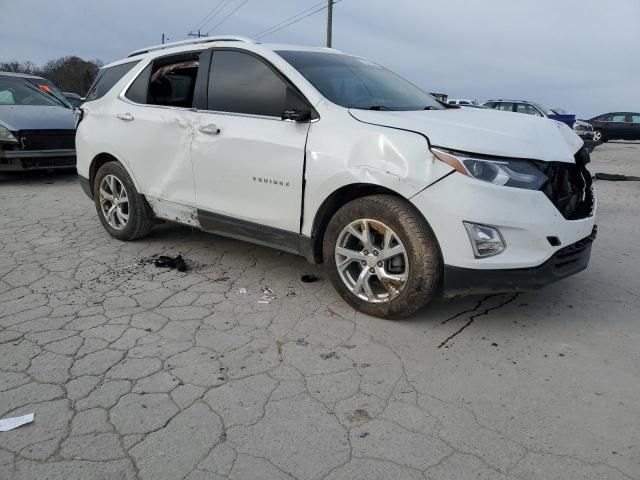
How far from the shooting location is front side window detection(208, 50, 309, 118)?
143 inches

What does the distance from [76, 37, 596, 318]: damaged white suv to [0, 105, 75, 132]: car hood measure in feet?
14.1

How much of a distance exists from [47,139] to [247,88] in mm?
5815

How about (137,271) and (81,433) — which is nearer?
(81,433)

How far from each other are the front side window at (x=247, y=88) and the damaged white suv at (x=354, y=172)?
11mm

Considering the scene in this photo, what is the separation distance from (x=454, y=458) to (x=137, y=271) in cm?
307

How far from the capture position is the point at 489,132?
3.08m

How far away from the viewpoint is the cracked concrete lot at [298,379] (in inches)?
84.1

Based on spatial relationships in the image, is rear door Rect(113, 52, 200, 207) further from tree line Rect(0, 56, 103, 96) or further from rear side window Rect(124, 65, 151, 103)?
tree line Rect(0, 56, 103, 96)

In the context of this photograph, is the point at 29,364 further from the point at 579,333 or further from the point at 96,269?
the point at 579,333

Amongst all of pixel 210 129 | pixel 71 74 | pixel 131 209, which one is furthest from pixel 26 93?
pixel 71 74

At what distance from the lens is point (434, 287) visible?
3.14 meters

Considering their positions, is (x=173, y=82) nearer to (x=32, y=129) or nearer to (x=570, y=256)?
(x=570, y=256)

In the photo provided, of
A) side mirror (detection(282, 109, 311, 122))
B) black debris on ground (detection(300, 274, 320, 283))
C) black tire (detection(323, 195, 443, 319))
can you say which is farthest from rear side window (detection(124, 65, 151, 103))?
black tire (detection(323, 195, 443, 319))

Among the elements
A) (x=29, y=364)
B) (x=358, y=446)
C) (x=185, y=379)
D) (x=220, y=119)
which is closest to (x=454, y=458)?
(x=358, y=446)
